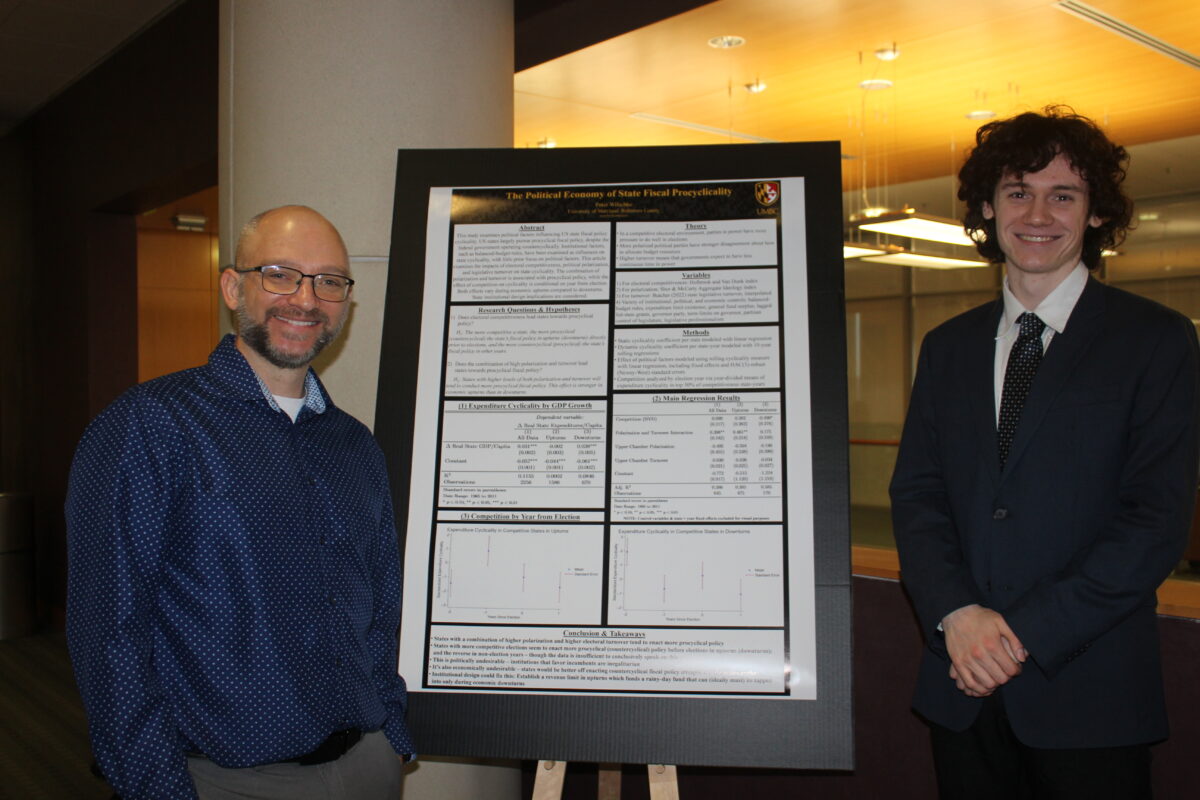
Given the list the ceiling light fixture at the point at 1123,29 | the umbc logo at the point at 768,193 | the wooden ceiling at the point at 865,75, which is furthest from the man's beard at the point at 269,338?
the ceiling light fixture at the point at 1123,29

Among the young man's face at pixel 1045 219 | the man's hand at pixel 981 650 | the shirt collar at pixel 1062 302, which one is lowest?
the man's hand at pixel 981 650

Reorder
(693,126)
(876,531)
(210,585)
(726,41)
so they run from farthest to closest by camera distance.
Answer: (876,531)
(693,126)
(726,41)
(210,585)

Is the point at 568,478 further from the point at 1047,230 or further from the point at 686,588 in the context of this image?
the point at 1047,230

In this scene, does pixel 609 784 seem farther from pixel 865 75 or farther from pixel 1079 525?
pixel 865 75

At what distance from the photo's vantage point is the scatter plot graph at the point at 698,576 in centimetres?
185

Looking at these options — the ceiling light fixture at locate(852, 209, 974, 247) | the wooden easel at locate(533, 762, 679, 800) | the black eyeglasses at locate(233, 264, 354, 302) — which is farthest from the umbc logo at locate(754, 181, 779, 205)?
the ceiling light fixture at locate(852, 209, 974, 247)

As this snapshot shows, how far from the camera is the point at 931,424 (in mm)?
1931

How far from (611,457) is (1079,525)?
0.86 meters

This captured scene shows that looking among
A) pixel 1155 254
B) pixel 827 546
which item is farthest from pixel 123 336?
pixel 1155 254

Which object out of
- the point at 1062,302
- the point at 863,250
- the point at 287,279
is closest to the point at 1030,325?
the point at 1062,302

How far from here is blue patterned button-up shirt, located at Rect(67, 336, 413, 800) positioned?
1.48 metres

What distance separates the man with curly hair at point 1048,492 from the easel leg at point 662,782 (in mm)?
502

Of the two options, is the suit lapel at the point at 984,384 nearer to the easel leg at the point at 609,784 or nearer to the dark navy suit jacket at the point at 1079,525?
the dark navy suit jacket at the point at 1079,525

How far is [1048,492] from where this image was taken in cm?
170
